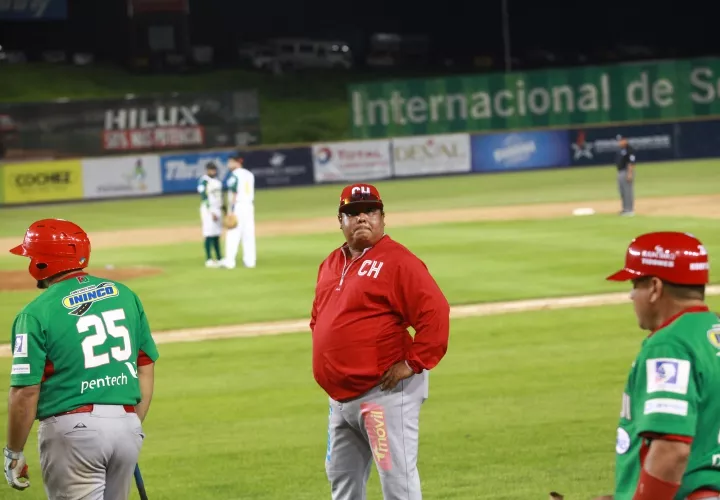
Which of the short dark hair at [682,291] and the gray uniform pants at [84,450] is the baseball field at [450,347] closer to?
the gray uniform pants at [84,450]

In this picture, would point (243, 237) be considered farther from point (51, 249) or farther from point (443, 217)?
point (51, 249)

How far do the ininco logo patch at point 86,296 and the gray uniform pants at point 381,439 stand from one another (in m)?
1.43

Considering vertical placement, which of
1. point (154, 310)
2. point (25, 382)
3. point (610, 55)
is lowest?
point (154, 310)

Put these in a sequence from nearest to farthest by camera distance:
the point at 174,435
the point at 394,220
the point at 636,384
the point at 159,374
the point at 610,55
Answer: the point at 636,384 < the point at 174,435 < the point at 159,374 < the point at 394,220 < the point at 610,55

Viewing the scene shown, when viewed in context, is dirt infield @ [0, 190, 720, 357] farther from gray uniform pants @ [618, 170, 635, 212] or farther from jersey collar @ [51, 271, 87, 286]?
jersey collar @ [51, 271, 87, 286]

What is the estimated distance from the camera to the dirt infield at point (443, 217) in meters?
30.0

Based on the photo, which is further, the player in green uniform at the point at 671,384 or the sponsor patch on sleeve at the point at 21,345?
the sponsor patch on sleeve at the point at 21,345

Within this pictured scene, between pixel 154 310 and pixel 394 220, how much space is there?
14.2m

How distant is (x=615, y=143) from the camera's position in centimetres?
4691

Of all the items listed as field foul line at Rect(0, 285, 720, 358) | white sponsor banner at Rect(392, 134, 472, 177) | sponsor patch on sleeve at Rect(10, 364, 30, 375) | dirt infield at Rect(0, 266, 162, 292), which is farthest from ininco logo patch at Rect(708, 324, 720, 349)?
white sponsor banner at Rect(392, 134, 472, 177)

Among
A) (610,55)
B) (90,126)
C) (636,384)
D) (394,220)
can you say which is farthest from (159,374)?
(610,55)

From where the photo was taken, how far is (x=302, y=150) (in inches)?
1789

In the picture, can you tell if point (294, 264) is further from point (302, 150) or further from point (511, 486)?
point (302, 150)

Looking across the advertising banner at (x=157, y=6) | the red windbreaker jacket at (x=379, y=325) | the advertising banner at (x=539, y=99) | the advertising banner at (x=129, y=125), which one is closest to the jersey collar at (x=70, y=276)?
the red windbreaker jacket at (x=379, y=325)
